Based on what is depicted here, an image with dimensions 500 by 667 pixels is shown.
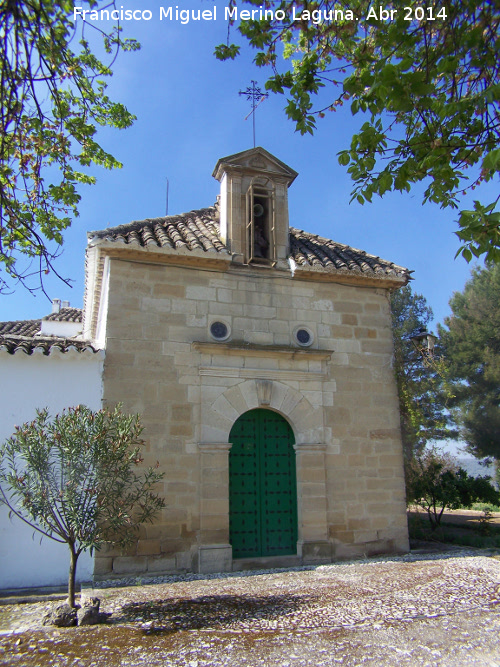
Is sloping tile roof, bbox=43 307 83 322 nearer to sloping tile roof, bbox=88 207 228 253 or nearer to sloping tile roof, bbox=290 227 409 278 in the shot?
sloping tile roof, bbox=88 207 228 253

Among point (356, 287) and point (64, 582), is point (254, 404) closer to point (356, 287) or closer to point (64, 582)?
point (356, 287)

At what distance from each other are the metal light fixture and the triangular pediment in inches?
143

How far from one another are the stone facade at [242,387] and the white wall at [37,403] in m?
0.22

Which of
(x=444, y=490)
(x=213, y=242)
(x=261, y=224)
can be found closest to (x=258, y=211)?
(x=261, y=224)

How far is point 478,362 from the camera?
77.5ft

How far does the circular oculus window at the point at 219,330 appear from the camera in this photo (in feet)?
27.0

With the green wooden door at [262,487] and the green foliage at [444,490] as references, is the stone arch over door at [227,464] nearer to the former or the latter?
the green wooden door at [262,487]

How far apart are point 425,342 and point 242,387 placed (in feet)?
12.3

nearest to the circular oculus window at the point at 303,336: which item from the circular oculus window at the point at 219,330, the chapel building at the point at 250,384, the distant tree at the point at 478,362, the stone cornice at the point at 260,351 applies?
the chapel building at the point at 250,384

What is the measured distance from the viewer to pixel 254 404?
8.14 meters

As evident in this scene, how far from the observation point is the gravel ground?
3.98m

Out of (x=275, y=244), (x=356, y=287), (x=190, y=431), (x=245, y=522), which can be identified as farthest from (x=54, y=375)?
(x=356, y=287)

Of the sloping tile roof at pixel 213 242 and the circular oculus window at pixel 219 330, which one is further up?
the sloping tile roof at pixel 213 242

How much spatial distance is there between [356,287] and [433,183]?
4650 millimetres
